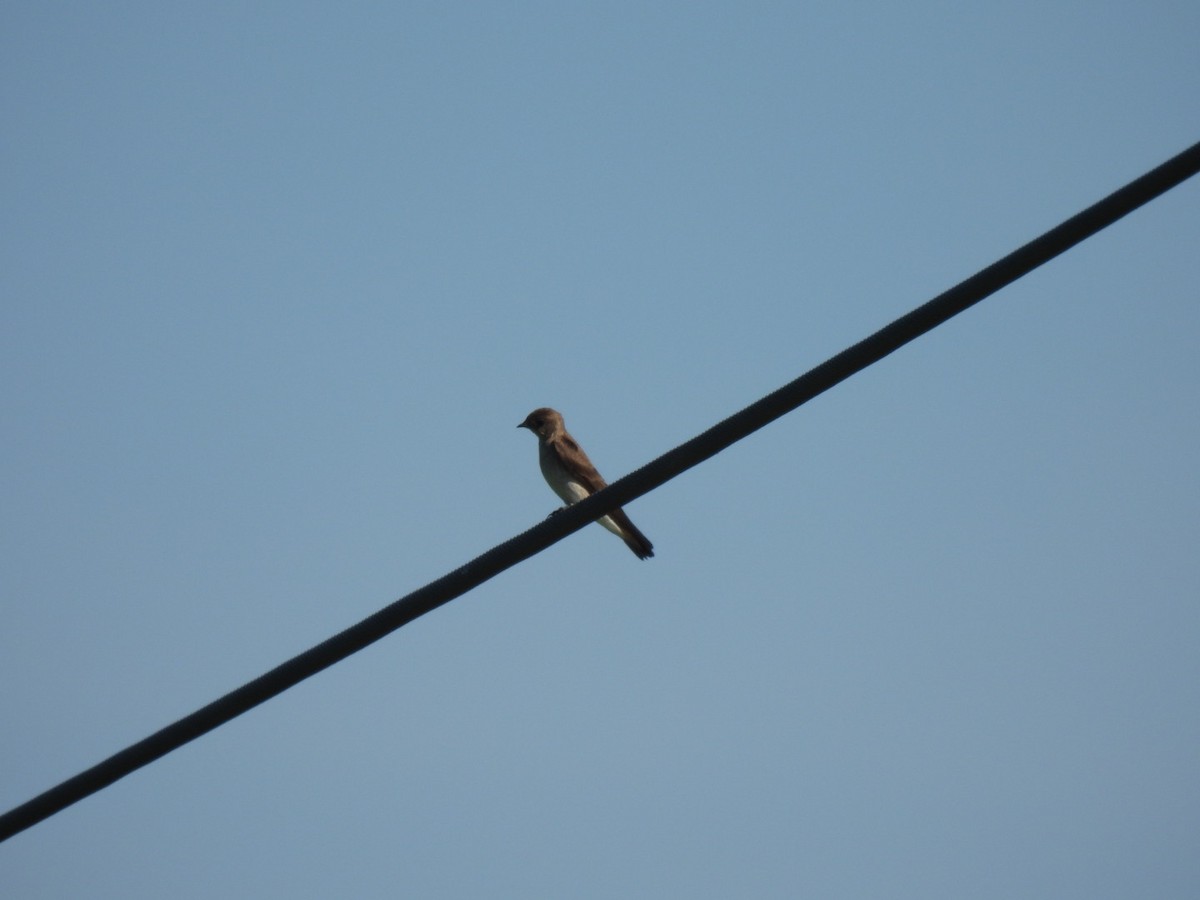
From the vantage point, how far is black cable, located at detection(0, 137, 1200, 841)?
11.2ft

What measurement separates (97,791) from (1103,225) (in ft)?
9.58

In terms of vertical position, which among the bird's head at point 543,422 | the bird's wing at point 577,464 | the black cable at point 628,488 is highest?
the bird's head at point 543,422

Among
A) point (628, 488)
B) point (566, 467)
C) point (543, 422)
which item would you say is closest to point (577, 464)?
point (566, 467)

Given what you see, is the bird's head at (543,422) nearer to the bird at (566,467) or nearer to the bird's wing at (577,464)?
the bird at (566,467)

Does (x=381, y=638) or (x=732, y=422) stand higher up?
(x=732, y=422)

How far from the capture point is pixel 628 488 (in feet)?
13.5

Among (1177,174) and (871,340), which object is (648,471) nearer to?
(871,340)

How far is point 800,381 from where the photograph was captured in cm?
373

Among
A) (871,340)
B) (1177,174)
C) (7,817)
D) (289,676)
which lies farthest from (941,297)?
(7,817)

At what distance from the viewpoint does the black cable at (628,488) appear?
341 cm

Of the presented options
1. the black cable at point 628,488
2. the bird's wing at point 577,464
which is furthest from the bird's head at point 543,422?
the black cable at point 628,488

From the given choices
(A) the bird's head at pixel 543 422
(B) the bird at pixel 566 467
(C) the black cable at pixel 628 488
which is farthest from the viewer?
(A) the bird's head at pixel 543 422

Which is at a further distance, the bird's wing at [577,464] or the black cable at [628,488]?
the bird's wing at [577,464]

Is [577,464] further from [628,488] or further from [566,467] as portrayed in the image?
[628,488]
